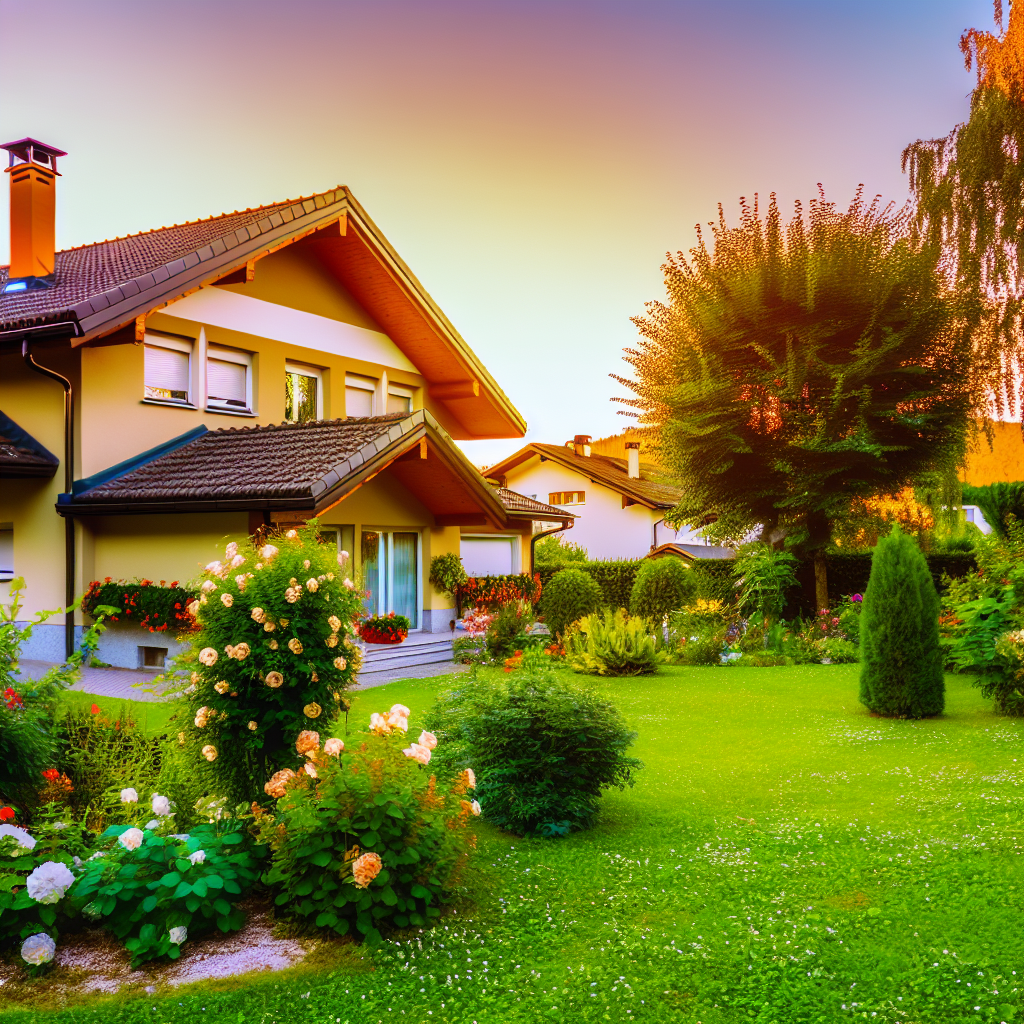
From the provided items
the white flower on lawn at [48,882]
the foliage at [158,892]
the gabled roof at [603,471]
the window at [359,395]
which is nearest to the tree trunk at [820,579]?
the window at [359,395]

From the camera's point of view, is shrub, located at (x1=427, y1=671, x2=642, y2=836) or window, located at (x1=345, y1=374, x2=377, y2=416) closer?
shrub, located at (x1=427, y1=671, x2=642, y2=836)

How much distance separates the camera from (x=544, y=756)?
5867 millimetres

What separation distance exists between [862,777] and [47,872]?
614 cm

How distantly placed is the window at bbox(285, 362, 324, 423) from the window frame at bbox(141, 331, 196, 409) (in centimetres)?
209

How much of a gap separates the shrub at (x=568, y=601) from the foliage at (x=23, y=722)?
11516mm

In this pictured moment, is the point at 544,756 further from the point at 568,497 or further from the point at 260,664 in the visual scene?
the point at 568,497

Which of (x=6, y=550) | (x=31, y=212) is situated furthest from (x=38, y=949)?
(x=31, y=212)

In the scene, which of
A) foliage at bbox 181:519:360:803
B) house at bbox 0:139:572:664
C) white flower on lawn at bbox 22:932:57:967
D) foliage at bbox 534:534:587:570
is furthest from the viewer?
foliage at bbox 534:534:587:570

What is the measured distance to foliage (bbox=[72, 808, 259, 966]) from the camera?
13.0ft

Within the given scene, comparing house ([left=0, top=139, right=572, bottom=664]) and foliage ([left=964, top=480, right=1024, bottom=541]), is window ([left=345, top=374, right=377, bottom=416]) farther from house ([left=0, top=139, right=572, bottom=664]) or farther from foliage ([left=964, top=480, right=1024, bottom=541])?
foliage ([left=964, top=480, right=1024, bottom=541])

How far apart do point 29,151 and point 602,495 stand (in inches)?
1138

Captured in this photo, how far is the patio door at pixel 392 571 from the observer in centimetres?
1581

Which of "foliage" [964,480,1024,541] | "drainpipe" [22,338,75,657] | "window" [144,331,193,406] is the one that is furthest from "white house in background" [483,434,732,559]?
"drainpipe" [22,338,75,657]

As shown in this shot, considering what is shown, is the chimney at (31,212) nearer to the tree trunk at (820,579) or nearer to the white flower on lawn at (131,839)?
the white flower on lawn at (131,839)
